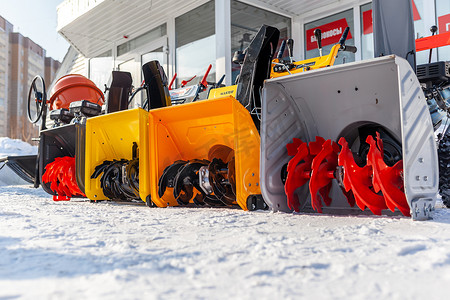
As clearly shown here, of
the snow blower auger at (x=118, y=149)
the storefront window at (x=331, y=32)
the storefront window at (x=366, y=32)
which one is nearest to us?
the snow blower auger at (x=118, y=149)

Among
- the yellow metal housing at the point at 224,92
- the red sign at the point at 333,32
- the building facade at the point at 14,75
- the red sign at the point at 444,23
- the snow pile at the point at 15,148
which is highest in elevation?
the building facade at the point at 14,75

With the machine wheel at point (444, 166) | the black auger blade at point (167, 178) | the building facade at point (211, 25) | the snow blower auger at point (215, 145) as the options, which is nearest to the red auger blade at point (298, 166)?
the snow blower auger at point (215, 145)

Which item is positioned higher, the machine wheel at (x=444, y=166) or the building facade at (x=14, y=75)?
the building facade at (x=14, y=75)

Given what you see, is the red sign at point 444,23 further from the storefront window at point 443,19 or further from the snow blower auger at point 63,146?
the snow blower auger at point 63,146

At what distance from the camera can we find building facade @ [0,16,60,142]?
3548cm

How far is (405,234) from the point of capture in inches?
68.9

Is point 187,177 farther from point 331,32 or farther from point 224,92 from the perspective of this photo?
point 331,32

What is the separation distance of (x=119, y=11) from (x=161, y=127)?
256 inches

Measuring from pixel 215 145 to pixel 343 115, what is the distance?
110cm

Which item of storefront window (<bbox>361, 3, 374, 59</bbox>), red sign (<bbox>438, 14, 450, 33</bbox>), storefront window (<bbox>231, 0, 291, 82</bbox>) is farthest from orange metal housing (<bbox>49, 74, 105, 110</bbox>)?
red sign (<bbox>438, 14, 450, 33</bbox>)

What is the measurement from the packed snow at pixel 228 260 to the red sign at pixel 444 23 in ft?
16.7

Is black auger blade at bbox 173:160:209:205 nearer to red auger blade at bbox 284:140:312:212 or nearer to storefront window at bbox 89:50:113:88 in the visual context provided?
red auger blade at bbox 284:140:312:212

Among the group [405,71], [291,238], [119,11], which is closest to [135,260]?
[291,238]

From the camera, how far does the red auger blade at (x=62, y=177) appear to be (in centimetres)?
437
